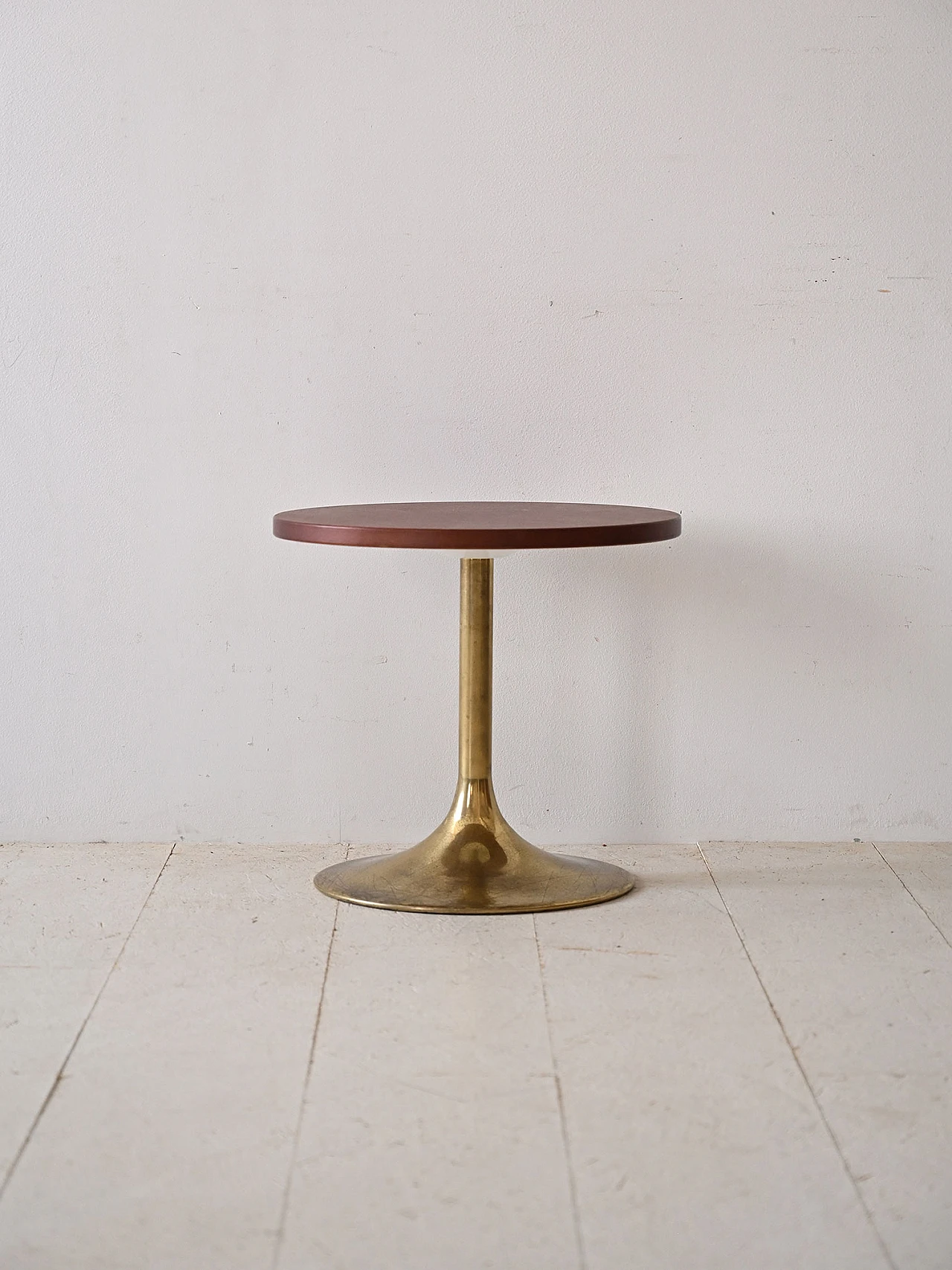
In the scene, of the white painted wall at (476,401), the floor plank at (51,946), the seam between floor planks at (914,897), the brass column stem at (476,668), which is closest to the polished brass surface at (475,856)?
the brass column stem at (476,668)

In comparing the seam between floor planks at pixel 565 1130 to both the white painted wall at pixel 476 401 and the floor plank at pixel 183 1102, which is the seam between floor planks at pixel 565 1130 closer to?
the floor plank at pixel 183 1102

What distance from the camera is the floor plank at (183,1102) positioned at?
1.65 m

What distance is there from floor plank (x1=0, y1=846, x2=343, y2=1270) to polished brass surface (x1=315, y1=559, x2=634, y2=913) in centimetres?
17

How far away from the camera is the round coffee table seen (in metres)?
2.75

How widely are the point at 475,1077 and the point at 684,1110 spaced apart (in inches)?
12.1

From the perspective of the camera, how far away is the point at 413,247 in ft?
10.3

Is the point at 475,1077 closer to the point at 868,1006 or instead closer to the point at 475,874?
the point at 868,1006

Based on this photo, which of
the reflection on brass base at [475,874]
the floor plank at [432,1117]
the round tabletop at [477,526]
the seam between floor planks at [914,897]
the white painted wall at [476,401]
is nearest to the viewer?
the floor plank at [432,1117]

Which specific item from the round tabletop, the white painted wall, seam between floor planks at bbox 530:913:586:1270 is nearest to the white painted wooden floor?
seam between floor planks at bbox 530:913:586:1270

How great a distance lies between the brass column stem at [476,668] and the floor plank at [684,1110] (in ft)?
1.32

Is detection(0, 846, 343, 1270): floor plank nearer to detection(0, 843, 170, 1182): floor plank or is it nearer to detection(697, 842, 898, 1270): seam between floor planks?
detection(0, 843, 170, 1182): floor plank

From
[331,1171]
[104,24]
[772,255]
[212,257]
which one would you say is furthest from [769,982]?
[104,24]

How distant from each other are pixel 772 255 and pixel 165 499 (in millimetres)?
1470

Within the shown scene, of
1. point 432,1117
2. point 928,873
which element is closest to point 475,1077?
point 432,1117
